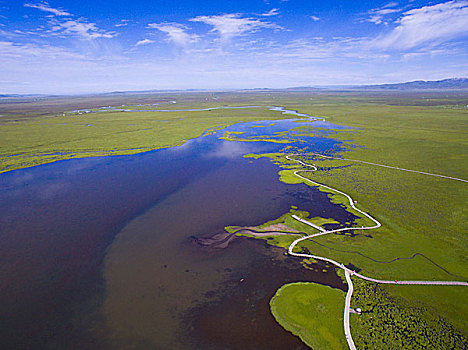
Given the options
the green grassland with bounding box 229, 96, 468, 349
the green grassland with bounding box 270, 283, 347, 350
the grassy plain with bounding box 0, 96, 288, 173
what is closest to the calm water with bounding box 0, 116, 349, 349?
the green grassland with bounding box 270, 283, 347, 350

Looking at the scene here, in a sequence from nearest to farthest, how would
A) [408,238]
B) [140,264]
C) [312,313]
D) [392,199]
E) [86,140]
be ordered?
[312,313]
[140,264]
[408,238]
[392,199]
[86,140]

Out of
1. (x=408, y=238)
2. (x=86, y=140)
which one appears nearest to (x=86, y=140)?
(x=86, y=140)

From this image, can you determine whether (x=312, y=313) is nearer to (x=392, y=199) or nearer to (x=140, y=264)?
(x=140, y=264)

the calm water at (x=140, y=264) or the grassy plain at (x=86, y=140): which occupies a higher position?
the grassy plain at (x=86, y=140)

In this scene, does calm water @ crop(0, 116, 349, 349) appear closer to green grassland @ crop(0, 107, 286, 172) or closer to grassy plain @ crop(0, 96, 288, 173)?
green grassland @ crop(0, 107, 286, 172)

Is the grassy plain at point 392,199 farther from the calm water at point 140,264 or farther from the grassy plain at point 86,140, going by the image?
the calm water at point 140,264

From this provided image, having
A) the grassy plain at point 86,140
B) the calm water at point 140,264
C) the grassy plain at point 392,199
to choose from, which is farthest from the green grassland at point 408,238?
the grassy plain at point 86,140
